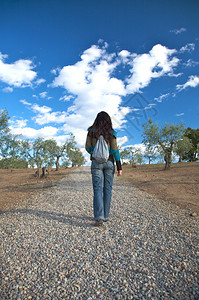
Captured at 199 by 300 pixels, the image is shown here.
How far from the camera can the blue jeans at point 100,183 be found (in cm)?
489

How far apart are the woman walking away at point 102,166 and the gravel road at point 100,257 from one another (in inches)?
21.2

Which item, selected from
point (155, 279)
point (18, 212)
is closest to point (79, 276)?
point (155, 279)

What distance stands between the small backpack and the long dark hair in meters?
0.17

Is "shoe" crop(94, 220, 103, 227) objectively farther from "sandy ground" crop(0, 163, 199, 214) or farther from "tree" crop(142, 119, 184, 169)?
"tree" crop(142, 119, 184, 169)

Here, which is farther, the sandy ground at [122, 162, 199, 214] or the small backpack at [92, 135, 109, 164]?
the sandy ground at [122, 162, 199, 214]

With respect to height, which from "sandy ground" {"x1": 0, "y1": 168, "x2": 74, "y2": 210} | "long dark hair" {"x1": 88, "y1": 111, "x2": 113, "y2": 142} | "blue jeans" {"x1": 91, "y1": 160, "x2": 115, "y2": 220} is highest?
"long dark hair" {"x1": 88, "y1": 111, "x2": 113, "y2": 142}

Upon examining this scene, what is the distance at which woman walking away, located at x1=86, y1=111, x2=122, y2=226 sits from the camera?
490 centimetres

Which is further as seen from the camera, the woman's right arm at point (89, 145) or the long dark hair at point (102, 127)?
the woman's right arm at point (89, 145)

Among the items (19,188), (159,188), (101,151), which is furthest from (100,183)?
(19,188)

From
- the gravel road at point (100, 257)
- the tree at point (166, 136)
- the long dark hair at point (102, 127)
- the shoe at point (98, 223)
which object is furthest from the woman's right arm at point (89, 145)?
the tree at point (166, 136)

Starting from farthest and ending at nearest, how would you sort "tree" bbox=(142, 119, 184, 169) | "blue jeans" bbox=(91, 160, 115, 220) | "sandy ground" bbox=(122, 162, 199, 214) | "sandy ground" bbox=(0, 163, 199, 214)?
"tree" bbox=(142, 119, 184, 169), "sandy ground" bbox=(0, 163, 199, 214), "sandy ground" bbox=(122, 162, 199, 214), "blue jeans" bbox=(91, 160, 115, 220)

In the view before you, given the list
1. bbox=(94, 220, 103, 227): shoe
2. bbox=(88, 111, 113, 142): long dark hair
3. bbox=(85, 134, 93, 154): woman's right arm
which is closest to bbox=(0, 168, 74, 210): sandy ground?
bbox=(94, 220, 103, 227): shoe

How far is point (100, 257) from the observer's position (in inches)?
135

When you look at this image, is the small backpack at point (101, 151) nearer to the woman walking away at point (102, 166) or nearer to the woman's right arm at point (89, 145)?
the woman walking away at point (102, 166)
